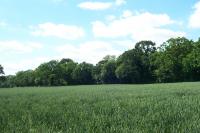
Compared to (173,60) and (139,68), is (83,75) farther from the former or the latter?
(173,60)

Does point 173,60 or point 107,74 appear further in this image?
point 107,74

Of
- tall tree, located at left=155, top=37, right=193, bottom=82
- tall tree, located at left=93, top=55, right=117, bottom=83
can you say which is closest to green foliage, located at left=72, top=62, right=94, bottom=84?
tall tree, located at left=93, top=55, right=117, bottom=83

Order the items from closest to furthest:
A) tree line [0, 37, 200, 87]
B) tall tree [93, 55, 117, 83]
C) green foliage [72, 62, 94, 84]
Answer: tree line [0, 37, 200, 87]
tall tree [93, 55, 117, 83]
green foliage [72, 62, 94, 84]

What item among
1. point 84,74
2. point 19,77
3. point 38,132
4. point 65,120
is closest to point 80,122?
point 65,120

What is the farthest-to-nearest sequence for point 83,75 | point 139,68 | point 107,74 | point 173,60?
point 83,75, point 107,74, point 139,68, point 173,60

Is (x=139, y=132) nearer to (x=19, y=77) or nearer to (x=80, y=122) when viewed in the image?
(x=80, y=122)

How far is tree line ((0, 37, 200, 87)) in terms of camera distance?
371ft

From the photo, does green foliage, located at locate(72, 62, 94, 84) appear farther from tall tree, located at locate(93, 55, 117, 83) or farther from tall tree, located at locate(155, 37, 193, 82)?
tall tree, located at locate(155, 37, 193, 82)

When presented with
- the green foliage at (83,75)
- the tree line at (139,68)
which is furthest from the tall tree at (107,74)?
the green foliage at (83,75)

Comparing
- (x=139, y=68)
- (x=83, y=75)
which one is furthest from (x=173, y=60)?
(x=83, y=75)

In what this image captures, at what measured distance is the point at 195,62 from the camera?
10500 cm

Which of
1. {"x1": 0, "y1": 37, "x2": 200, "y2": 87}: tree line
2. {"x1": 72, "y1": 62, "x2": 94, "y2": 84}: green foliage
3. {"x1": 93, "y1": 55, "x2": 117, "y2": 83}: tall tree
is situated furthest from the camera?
{"x1": 72, "y1": 62, "x2": 94, "y2": 84}: green foliage

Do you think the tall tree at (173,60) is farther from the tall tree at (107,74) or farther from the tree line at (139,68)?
the tall tree at (107,74)

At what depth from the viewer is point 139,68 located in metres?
132
